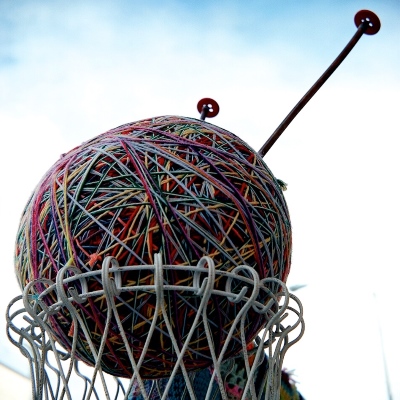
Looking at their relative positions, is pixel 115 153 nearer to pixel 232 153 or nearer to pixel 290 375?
pixel 232 153

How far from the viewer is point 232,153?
90 cm

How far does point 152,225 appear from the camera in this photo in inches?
31.4

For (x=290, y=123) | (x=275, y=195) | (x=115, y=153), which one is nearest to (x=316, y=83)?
(x=290, y=123)

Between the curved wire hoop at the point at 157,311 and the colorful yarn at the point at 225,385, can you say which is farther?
the colorful yarn at the point at 225,385

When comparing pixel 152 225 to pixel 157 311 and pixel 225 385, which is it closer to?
pixel 157 311

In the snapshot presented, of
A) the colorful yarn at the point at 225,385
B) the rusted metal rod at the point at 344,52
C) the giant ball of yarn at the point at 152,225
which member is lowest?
the colorful yarn at the point at 225,385

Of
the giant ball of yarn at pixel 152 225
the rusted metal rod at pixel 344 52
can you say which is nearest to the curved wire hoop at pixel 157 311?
the giant ball of yarn at pixel 152 225

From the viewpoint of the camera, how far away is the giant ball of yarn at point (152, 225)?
80 centimetres

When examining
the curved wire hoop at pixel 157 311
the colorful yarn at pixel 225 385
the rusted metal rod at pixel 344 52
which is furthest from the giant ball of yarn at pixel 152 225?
the rusted metal rod at pixel 344 52

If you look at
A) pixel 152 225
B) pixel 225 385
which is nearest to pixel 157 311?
pixel 152 225

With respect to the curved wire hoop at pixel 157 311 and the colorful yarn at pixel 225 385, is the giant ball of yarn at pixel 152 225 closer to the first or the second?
the curved wire hoop at pixel 157 311

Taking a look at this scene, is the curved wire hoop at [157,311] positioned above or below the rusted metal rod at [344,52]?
below

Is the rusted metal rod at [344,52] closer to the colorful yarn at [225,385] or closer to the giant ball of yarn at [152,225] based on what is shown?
the giant ball of yarn at [152,225]

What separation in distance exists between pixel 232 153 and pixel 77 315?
0.29m
